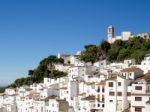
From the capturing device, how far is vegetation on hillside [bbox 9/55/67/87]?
79231 millimetres

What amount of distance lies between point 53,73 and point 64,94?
26.5m

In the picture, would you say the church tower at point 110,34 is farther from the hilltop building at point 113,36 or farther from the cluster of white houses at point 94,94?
the cluster of white houses at point 94,94

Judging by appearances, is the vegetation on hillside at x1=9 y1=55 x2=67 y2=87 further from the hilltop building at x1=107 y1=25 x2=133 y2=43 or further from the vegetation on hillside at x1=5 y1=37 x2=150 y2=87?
the hilltop building at x1=107 y1=25 x2=133 y2=43

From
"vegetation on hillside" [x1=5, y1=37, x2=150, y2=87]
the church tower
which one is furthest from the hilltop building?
"vegetation on hillside" [x1=5, y1=37, x2=150, y2=87]

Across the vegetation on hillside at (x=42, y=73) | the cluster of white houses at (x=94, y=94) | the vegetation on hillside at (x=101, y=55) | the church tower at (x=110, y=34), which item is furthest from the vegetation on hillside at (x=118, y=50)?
the vegetation on hillside at (x=42, y=73)

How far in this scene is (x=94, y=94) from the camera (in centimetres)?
4650

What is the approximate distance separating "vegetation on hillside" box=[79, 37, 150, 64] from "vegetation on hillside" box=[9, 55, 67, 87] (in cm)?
720

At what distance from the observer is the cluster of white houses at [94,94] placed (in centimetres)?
3669

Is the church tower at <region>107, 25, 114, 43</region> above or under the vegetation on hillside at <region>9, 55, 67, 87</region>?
above

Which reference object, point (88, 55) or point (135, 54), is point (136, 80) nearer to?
point (135, 54)

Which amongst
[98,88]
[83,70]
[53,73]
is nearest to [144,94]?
[98,88]

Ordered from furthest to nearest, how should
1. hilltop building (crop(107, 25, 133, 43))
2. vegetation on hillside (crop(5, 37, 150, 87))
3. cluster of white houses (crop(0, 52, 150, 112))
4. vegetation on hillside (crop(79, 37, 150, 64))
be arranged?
hilltop building (crop(107, 25, 133, 43)), vegetation on hillside (crop(5, 37, 150, 87)), vegetation on hillside (crop(79, 37, 150, 64)), cluster of white houses (crop(0, 52, 150, 112))

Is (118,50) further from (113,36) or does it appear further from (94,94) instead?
(94,94)

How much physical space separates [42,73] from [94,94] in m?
37.6
